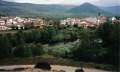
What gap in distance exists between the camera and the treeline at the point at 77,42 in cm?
339

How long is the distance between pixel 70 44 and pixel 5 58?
0.87 metres

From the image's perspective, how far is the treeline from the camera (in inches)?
133

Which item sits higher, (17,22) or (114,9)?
(114,9)

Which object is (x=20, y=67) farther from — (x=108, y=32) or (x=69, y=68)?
(x=108, y=32)

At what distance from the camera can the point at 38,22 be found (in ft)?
11.2

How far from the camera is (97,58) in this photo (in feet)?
11.2

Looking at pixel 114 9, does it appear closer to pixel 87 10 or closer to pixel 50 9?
pixel 87 10

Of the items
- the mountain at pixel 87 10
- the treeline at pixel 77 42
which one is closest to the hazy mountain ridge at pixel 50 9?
the mountain at pixel 87 10

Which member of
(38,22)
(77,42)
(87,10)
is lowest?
(77,42)

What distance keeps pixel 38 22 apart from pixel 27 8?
23 centimetres

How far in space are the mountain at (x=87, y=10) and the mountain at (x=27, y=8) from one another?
9 cm

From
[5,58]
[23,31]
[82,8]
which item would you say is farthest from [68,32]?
[5,58]

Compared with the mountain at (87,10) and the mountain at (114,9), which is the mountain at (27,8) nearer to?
the mountain at (87,10)

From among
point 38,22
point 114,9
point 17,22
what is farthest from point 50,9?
point 114,9
